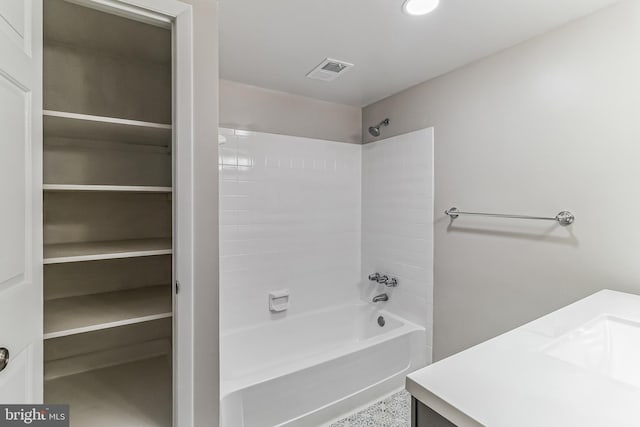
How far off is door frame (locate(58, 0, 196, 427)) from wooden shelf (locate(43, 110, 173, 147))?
14 centimetres

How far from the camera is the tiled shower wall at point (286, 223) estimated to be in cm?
223

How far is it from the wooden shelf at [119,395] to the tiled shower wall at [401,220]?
67.8 inches

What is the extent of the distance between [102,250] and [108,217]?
419 millimetres

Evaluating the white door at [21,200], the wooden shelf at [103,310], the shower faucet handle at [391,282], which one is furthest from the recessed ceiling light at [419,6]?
the shower faucet handle at [391,282]

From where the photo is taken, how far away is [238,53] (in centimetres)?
183

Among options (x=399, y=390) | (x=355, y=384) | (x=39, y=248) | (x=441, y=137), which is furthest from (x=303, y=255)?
(x=39, y=248)

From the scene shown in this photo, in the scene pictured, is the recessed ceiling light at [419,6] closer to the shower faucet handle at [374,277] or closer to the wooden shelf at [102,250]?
the wooden shelf at [102,250]

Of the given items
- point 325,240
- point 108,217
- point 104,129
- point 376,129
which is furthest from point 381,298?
point 104,129

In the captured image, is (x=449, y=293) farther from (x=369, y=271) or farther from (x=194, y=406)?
(x=194, y=406)

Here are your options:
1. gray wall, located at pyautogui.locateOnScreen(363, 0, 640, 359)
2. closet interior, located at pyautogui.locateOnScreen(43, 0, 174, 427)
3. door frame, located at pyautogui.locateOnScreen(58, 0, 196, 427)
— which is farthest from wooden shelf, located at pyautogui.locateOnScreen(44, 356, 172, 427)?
gray wall, located at pyautogui.locateOnScreen(363, 0, 640, 359)

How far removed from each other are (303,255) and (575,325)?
1.86m

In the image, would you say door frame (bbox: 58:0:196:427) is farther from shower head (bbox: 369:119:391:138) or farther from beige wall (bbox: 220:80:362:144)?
shower head (bbox: 369:119:391:138)

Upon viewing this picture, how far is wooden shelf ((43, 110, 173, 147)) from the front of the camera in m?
1.15

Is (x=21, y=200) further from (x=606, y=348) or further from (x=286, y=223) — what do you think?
(x=606, y=348)
